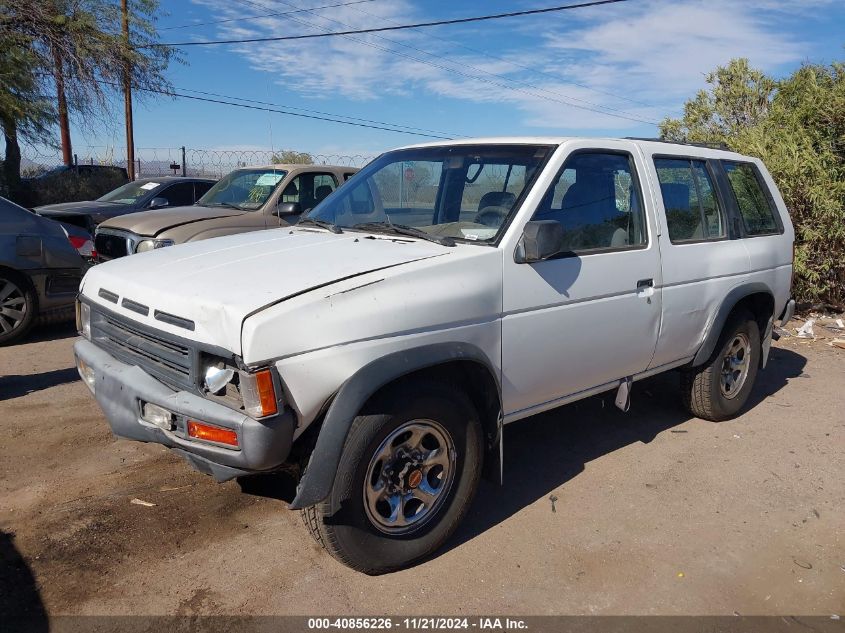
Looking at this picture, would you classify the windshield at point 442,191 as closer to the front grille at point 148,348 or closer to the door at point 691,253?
the door at point 691,253

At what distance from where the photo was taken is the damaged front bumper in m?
2.63

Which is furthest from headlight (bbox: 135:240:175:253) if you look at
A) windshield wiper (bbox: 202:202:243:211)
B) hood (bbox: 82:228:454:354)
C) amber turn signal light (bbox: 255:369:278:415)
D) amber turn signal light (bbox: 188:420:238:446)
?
amber turn signal light (bbox: 255:369:278:415)

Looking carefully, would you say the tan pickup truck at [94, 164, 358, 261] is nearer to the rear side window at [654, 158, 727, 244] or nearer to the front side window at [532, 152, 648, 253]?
the front side window at [532, 152, 648, 253]

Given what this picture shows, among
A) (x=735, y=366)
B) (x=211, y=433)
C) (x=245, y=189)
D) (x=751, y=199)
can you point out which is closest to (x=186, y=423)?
(x=211, y=433)

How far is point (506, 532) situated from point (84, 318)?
8.14 ft

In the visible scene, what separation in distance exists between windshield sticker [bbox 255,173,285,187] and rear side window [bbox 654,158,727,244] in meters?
5.23

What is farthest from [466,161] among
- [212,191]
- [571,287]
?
[212,191]

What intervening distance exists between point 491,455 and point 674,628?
112 centimetres

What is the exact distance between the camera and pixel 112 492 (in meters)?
3.78

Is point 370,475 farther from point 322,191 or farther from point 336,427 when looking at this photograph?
point 322,191

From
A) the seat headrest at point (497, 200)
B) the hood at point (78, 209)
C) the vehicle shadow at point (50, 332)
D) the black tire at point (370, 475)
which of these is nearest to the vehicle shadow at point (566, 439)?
the black tire at point (370, 475)

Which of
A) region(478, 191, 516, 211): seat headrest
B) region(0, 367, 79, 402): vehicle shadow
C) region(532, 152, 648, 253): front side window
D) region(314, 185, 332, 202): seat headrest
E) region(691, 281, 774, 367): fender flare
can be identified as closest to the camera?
region(478, 191, 516, 211): seat headrest

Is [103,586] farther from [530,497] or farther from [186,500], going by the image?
[530,497]

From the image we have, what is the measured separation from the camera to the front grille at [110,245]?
7707 mm
